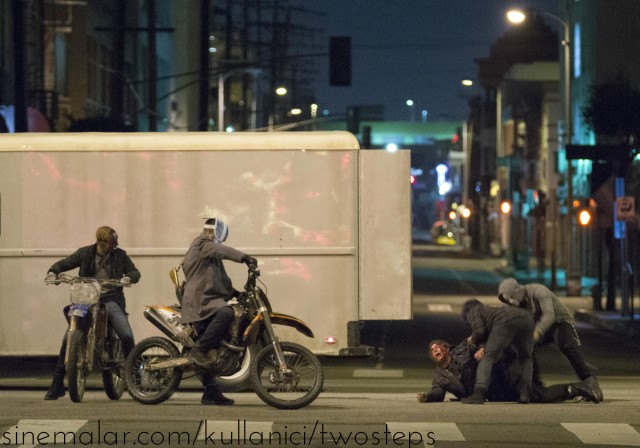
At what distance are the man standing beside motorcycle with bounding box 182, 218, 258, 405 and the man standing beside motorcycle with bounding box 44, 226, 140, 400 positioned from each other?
0.79 metres

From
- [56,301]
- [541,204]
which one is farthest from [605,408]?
[541,204]

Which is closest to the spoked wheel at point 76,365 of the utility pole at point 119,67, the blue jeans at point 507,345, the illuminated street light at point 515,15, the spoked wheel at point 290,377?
the spoked wheel at point 290,377

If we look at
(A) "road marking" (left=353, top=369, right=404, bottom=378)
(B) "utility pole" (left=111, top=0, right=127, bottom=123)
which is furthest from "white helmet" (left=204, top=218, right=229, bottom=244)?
(B) "utility pole" (left=111, top=0, right=127, bottom=123)

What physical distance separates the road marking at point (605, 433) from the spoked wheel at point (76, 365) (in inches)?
181

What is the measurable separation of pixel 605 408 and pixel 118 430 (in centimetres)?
487

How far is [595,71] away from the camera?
56438 millimetres

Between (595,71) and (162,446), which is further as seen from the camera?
(595,71)

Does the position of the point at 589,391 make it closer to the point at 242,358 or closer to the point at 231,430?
the point at 242,358

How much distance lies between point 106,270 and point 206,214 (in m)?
1.80

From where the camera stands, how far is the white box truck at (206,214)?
16297 mm

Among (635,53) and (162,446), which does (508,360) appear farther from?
(635,53)

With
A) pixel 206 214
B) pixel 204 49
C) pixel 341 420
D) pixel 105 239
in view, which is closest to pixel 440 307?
pixel 204 49

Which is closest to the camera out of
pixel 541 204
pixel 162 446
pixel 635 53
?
pixel 162 446

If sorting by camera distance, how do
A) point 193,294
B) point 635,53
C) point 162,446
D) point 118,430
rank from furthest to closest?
point 635,53 < point 193,294 < point 118,430 < point 162,446
